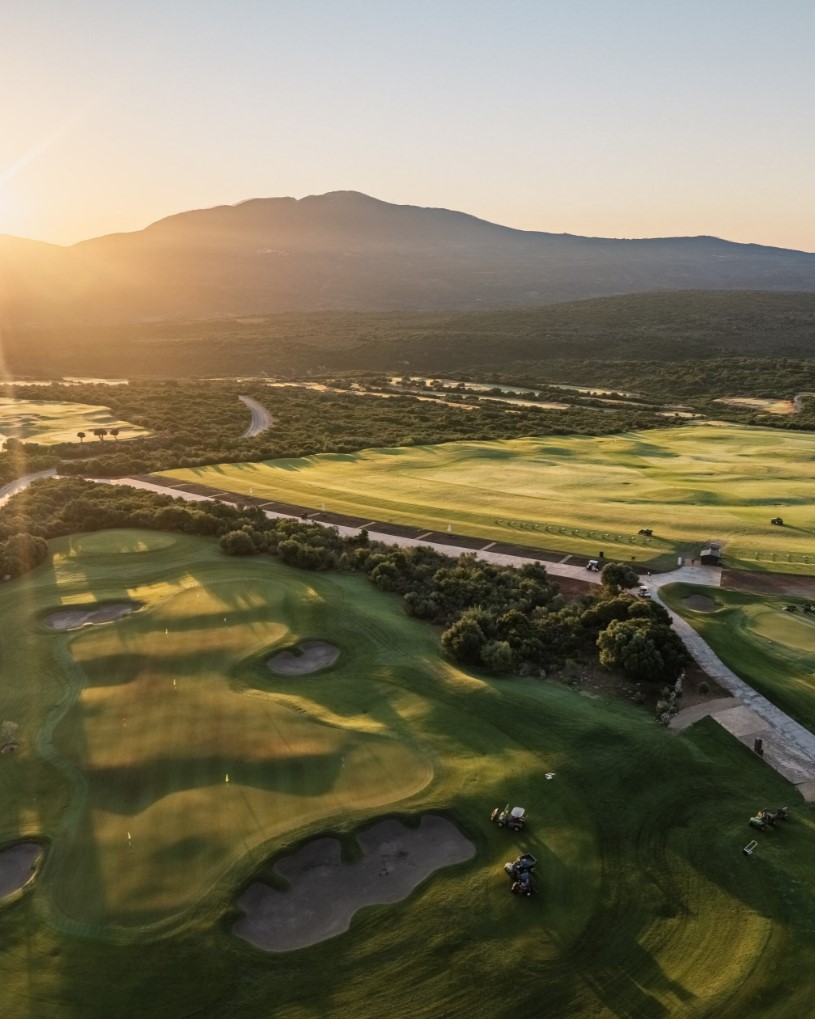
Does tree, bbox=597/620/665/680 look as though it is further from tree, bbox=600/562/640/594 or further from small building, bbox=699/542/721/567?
small building, bbox=699/542/721/567

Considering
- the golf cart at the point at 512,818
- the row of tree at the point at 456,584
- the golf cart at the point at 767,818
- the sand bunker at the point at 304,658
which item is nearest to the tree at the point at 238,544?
the row of tree at the point at 456,584

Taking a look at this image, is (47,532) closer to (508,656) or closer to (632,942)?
(508,656)

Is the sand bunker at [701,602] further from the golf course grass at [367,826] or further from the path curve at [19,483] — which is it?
the path curve at [19,483]

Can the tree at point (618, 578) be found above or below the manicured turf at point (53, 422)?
above

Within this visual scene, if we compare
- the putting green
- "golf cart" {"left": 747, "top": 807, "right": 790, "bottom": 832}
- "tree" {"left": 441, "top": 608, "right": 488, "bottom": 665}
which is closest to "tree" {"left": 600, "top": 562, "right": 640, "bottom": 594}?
"tree" {"left": 441, "top": 608, "right": 488, "bottom": 665}

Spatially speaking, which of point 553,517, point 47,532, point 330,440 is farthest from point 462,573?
point 330,440

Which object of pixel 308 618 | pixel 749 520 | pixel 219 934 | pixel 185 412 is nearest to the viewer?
pixel 219 934
